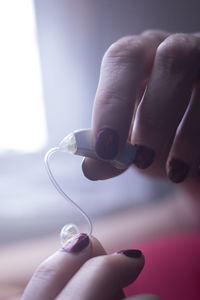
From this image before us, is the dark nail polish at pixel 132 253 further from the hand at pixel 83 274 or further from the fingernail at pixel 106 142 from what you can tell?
the fingernail at pixel 106 142

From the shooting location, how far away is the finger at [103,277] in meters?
0.41

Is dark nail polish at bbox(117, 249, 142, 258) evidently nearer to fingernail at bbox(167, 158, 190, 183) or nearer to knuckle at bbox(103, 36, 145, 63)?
fingernail at bbox(167, 158, 190, 183)

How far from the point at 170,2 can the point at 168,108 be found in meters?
0.94

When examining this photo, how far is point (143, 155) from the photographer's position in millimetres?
512

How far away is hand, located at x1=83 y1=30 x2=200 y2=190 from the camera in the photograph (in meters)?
0.47

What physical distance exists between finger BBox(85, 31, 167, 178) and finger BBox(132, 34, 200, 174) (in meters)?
0.03

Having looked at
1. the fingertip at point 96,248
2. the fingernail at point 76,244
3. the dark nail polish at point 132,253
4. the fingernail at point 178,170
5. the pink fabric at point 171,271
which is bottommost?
the pink fabric at point 171,271

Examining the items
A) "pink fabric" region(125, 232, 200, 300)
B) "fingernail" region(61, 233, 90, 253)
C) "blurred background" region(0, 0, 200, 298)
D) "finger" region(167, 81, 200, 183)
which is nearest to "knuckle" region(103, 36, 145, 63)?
"finger" region(167, 81, 200, 183)

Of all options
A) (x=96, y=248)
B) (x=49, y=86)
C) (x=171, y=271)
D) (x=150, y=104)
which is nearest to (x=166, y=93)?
(x=150, y=104)

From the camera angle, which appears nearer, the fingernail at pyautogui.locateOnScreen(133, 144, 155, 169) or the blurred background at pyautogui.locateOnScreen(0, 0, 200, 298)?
→ the fingernail at pyautogui.locateOnScreen(133, 144, 155, 169)

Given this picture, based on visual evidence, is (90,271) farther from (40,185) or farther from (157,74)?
(40,185)

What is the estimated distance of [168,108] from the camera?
19.4 inches

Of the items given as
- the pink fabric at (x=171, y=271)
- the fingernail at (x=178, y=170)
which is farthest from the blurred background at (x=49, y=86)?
the fingernail at (x=178, y=170)

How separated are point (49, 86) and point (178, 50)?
75 cm
